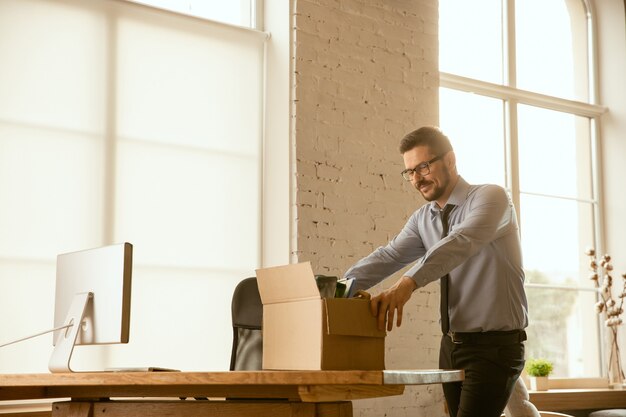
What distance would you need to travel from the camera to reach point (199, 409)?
226 cm

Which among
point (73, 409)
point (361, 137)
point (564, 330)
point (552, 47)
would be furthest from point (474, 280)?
point (552, 47)

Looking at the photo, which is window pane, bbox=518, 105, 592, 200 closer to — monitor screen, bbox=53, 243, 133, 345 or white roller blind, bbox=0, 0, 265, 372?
white roller blind, bbox=0, 0, 265, 372

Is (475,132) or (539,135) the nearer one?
(475,132)

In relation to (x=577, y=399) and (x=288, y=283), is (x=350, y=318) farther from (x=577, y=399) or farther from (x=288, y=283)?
(x=577, y=399)

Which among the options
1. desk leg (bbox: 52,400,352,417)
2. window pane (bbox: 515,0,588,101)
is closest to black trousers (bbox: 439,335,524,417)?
desk leg (bbox: 52,400,352,417)

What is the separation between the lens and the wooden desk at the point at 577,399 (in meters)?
4.88

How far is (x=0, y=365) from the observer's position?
3549mm

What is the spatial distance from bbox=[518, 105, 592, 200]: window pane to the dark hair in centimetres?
278

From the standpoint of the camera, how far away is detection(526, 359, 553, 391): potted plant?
509cm

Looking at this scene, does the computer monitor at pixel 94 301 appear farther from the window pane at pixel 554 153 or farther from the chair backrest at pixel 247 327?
the window pane at pixel 554 153

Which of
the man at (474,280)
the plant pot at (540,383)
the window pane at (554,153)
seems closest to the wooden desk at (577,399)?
the plant pot at (540,383)

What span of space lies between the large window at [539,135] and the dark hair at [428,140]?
7.73 feet

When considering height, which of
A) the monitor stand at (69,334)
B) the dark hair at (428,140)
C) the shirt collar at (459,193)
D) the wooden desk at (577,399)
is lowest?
the wooden desk at (577,399)

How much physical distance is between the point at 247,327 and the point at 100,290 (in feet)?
2.67
